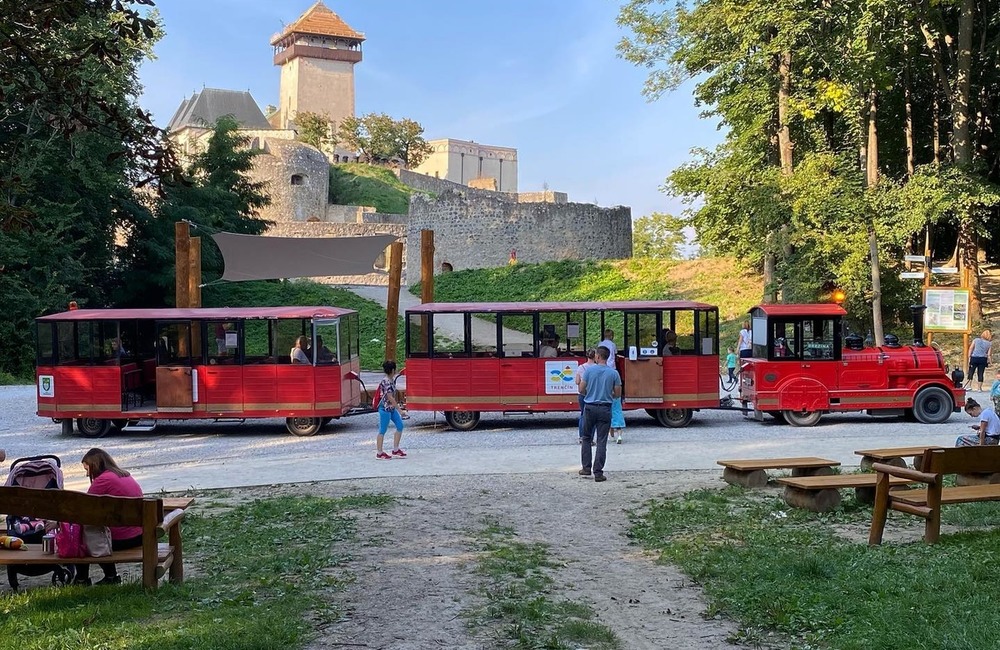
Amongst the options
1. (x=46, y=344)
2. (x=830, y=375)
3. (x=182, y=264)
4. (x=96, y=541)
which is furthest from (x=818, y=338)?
(x=182, y=264)

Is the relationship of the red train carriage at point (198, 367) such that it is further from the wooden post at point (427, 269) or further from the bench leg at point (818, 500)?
the bench leg at point (818, 500)

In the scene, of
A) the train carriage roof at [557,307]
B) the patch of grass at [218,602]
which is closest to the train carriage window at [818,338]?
the train carriage roof at [557,307]

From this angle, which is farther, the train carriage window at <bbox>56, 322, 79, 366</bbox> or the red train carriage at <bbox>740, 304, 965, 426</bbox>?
the train carriage window at <bbox>56, 322, 79, 366</bbox>

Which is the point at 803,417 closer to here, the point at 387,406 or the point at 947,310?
the point at 947,310

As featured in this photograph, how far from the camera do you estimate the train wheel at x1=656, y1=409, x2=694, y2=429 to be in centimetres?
1697

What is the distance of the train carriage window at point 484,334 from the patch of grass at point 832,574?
7.88 metres

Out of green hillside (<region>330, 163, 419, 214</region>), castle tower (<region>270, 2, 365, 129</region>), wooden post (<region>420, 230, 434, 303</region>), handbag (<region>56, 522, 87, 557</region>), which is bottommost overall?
handbag (<region>56, 522, 87, 557</region>)

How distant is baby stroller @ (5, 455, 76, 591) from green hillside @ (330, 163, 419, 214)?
60.9m

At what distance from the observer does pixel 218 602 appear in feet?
20.0

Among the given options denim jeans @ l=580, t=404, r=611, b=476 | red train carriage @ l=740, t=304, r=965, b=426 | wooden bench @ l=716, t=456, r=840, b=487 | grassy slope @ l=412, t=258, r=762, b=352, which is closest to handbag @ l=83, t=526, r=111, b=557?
denim jeans @ l=580, t=404, r=611, b=476

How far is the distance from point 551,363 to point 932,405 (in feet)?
22.6

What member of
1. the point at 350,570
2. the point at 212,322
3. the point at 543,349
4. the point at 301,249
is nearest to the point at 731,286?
the point at 301,249

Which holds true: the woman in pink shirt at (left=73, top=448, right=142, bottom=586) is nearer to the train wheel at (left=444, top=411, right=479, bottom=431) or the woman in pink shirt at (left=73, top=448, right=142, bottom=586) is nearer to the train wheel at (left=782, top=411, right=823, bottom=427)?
the train wheel at (left=444, top=411, right=479, bottom=431)

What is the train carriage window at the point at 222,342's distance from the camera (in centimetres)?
1678
